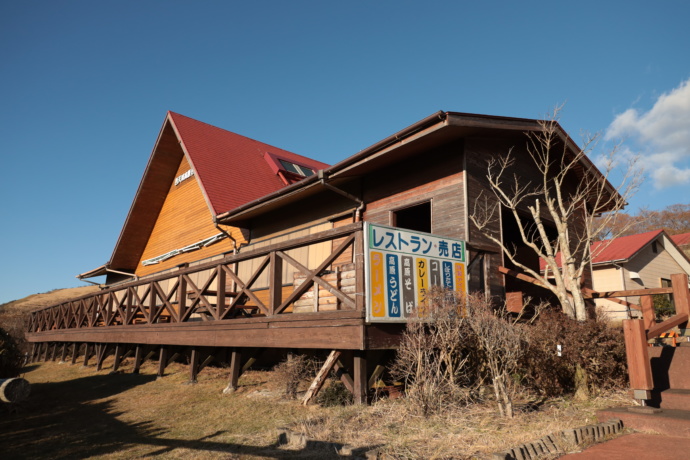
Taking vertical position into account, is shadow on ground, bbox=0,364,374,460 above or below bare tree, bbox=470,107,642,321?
below

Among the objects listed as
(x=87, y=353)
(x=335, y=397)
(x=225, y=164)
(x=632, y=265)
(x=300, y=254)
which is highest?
(x=225, y=164)

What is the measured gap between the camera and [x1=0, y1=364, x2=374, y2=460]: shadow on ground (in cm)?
527

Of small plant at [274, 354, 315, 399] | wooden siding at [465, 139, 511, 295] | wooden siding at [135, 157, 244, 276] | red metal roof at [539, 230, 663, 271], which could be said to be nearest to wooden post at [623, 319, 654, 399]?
wooden siding at [465, 139, 511, 295]

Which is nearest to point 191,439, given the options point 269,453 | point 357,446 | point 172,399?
point 269,453

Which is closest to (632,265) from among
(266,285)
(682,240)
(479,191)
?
(479,191)

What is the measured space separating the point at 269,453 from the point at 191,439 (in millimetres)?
1539

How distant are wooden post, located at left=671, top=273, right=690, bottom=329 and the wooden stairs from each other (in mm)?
916

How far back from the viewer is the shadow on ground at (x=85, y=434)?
17.3 feet

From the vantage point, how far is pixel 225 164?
1700cm

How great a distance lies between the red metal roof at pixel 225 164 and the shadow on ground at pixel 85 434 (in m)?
6.27

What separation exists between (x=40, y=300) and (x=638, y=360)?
183 ft

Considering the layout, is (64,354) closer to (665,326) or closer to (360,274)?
(360,274)

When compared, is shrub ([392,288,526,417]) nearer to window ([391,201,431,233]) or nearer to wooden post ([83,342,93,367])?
window ([391,201,431,233])

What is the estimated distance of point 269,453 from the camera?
500 cm
